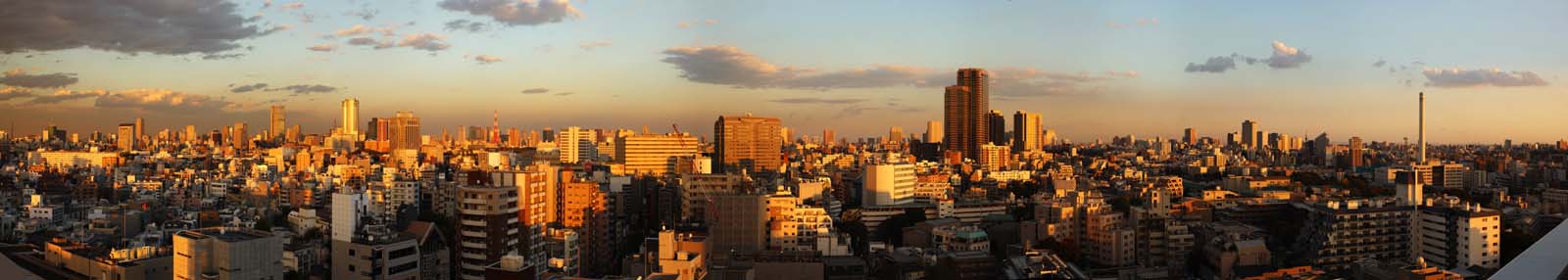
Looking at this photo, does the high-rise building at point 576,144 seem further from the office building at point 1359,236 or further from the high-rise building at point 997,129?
the office building at point 1359,236

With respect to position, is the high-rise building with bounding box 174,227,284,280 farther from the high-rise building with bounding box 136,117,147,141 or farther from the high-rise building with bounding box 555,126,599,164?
the high-rise building with bounding box 555,126,599,164

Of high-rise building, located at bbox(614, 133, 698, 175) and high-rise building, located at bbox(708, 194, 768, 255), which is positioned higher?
high-rise building, located at bbox(614, 133, 698, 175)

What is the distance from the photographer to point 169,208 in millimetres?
9570

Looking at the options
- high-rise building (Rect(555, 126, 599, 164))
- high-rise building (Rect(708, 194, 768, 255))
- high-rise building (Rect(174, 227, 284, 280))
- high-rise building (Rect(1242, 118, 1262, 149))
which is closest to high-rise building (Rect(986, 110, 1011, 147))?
high-rise building (Rect(1242, 118, 1262, 149))

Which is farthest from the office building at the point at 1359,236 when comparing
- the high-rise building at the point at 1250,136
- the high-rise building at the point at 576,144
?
the high-rise building at the point at 576,144

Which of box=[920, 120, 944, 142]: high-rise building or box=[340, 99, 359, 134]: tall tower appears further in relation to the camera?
box=[920, 120, 944, 142]: high-rise building

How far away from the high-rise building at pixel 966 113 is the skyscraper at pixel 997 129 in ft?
0.20

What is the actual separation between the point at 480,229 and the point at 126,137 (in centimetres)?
670

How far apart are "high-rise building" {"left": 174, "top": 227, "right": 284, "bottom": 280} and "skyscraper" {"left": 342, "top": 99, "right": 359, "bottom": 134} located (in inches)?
316

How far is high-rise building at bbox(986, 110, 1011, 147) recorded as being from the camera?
78.7 ft

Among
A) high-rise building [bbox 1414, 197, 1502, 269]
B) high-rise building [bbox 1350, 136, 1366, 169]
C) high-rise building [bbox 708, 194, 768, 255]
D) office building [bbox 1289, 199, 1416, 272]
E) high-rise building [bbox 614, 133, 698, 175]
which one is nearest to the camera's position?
high-rise building [bbox 1414, 197, 1502, 269]

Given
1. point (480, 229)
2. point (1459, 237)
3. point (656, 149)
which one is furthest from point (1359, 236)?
point (656, 149)

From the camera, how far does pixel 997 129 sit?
2428cm

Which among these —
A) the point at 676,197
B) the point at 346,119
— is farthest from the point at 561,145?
the point at 676,197
